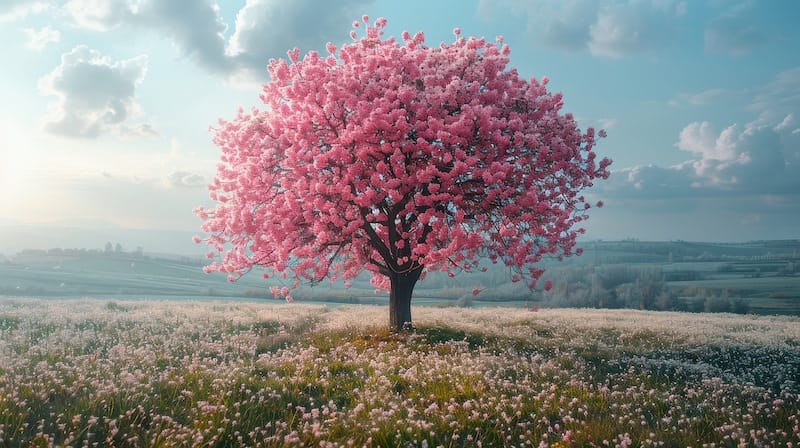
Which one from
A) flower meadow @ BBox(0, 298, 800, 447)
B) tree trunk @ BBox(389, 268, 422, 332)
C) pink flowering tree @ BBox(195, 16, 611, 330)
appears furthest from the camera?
tree trunk @ BBox(389, 268, 422, 332)

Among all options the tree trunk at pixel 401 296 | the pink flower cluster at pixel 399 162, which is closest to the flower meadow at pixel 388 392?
the tree trunk at pixel 401 296

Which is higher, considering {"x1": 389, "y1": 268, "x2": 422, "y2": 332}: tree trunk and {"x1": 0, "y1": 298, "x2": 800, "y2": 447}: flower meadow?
{"x1": 389, "y1": 268, "x2": 422, "y2": 332}: tree trunk

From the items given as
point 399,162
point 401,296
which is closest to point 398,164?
point 399,162

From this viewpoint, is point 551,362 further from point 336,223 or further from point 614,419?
point 336,223

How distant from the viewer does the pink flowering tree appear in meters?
16.2

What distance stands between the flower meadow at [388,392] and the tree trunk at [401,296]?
31.4 inches

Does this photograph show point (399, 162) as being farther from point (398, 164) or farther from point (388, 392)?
point (388, 392)

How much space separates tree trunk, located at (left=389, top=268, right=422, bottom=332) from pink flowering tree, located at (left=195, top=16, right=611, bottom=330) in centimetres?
6

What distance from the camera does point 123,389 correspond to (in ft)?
36.1

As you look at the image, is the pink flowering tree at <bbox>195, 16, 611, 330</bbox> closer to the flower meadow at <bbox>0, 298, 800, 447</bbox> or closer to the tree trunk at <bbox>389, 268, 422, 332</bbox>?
the tree trunk at <bbox>389, 268, 422, 332</bbox>

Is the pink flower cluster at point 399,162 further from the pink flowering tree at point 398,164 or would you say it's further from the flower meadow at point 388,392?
the flower meadow at point 388,392

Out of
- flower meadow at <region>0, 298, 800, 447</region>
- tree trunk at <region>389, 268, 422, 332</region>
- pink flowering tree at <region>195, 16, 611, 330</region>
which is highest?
pink flowering tree at <region>195, 16, 611, 330</region>

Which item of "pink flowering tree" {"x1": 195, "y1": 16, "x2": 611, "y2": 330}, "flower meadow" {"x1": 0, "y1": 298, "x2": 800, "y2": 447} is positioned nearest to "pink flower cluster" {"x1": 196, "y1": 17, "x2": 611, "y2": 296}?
"pink flowering tree" {"x1": 195, "y1": 16, "x2": 611, "y2": 330}

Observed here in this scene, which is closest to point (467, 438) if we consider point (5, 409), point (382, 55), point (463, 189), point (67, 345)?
point (5, 409)
